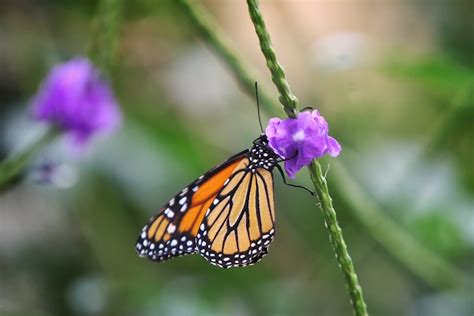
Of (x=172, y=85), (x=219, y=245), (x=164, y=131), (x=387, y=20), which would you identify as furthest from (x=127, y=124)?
(x=387, y=20)

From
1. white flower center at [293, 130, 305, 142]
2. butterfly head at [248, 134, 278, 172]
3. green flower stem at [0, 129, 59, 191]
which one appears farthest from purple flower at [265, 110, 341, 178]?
green flower stem at [0, 129, 59, 191]

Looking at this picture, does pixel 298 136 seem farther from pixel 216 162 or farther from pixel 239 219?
pixel 216 162

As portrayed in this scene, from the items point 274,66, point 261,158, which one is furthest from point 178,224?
point 274,66

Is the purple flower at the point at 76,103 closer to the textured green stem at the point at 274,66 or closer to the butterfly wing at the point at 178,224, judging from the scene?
the butterfly wing at the point at 178,224

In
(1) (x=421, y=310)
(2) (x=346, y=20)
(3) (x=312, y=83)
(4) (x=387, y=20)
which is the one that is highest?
(2) (x=346, y=20)

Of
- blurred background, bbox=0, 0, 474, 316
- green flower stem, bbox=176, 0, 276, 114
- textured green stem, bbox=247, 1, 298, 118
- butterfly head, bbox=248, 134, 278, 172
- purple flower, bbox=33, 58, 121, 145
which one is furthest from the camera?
blurred background, bbox=0, 0, 474, 316

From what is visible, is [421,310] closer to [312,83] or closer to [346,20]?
[312,83]

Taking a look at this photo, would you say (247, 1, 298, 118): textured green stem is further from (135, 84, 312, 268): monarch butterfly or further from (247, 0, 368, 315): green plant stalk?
(135, 84, 312, 268): monarch butterfly
